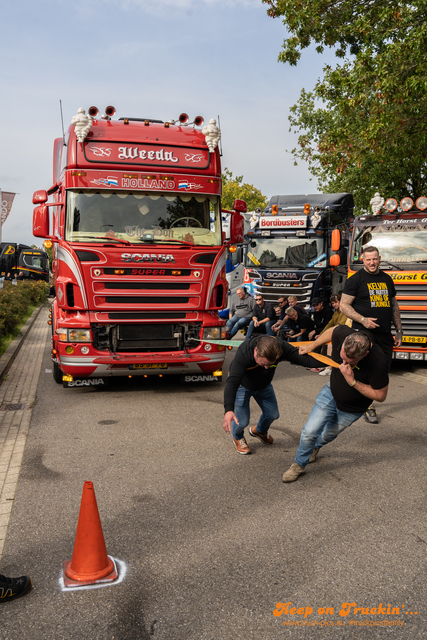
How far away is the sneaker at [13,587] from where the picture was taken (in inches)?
120

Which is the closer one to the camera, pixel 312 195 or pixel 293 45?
pixel 293 45

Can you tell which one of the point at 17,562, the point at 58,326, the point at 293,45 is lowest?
the point at 17,562

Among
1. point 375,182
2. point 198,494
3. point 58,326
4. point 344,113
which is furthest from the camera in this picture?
point 375,182

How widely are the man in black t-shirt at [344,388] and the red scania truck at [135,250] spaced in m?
3.37

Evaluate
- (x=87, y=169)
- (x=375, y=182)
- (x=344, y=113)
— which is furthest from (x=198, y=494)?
(x=375, y=182)

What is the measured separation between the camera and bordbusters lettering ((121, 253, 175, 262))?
25.4ft

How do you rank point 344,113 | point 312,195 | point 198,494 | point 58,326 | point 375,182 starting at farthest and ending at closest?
point 375,182
point 312,195
point 344,113
point 58,326
point 198,494

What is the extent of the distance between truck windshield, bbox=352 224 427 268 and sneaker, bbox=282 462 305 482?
6717 mm

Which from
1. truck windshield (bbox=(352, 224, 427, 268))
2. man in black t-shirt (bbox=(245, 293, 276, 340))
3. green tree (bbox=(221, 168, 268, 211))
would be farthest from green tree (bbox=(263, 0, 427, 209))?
green tree (bbox=(221, 168, 268, 211))

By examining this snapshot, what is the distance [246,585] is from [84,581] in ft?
3.13

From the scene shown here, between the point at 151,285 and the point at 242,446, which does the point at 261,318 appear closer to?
the point at 151,285

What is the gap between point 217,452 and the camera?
226 inches

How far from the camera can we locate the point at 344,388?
15.1ft

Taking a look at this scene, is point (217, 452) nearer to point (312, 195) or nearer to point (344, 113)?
point (344, 113)
